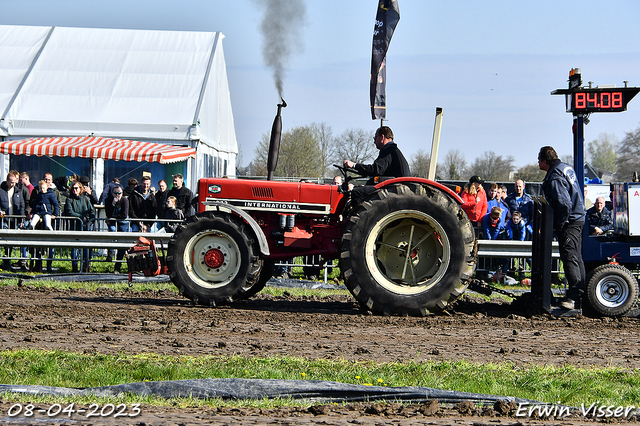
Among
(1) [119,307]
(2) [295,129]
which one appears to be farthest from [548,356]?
(2) [295,129]

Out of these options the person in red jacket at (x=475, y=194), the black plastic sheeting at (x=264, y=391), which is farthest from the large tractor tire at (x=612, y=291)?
the black plastic sheeting at (x=264, y=391)

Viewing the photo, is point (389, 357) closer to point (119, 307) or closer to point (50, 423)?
point (50, 423)

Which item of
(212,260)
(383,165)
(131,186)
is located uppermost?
(131,186)

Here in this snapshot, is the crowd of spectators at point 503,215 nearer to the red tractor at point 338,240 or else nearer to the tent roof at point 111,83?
the red tractor at point 338,240

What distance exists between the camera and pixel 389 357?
591 centimetres

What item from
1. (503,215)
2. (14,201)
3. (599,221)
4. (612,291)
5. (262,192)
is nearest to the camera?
(612,291)

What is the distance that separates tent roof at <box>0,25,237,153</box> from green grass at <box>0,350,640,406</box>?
14.8 meters

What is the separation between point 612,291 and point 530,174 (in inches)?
1568

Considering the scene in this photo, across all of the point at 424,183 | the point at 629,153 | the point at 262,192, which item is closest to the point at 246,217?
the point at 262,192

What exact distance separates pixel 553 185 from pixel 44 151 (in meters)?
14.5

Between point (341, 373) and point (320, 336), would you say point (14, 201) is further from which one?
point (341, 373)

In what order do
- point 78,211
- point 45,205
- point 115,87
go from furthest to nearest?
point 115,87
point 78,211
point 45,205

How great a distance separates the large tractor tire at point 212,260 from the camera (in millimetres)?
8531

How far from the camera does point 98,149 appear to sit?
18844 mm
